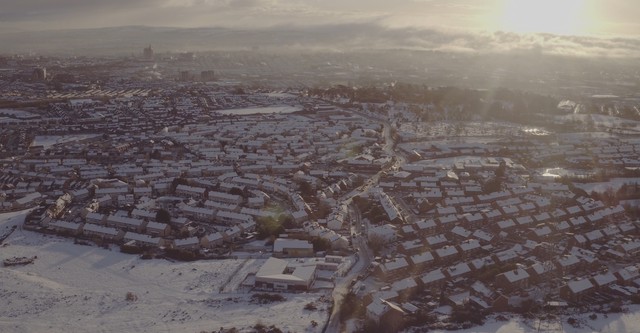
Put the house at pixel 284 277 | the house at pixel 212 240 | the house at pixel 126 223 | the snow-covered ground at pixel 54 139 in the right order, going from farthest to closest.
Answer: the snow-covered ground at pixel 54 139 < the house at pixel 126 223 < the house at pixel 212 240 < the house at pixel 284 277

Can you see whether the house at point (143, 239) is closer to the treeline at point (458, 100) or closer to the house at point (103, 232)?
the house at point (103, 232)

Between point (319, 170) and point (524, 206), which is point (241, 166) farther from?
point (524, 206)

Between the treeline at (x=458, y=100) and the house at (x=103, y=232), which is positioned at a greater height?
the treeline at (x=458, y=100)

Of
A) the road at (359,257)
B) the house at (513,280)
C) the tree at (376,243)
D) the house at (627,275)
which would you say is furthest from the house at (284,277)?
the house at (627,275)

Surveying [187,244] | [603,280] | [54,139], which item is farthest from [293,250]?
[54,139]

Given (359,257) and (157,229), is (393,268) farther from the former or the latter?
(157,229)

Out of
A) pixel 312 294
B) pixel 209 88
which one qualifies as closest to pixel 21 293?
pixel 312 294

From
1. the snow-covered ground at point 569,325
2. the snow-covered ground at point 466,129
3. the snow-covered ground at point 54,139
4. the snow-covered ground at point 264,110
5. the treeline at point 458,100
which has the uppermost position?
the treeline at point 458,100
